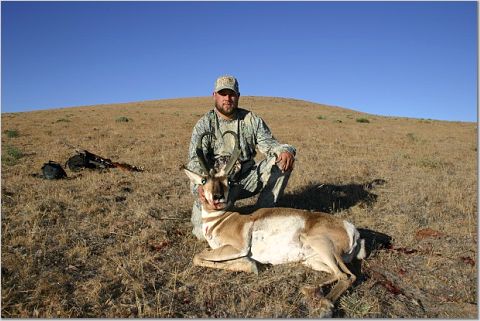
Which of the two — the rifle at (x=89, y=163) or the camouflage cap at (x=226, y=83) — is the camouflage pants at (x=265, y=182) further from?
the rifle at (x=89, y=163)

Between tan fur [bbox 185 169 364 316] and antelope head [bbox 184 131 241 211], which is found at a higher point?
antelope head [bbox 184 131 241 211]

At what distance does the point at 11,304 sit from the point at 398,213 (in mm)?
6474

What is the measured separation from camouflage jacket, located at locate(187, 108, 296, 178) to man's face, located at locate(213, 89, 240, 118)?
202 mm

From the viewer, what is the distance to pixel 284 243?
17.8ft

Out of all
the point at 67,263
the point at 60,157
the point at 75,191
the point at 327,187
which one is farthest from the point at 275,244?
the point at 60,157

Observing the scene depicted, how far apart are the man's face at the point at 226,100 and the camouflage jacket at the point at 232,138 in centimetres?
20

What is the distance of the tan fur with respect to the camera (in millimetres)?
5234

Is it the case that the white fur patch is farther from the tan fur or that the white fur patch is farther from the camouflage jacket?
the camouflage jacket

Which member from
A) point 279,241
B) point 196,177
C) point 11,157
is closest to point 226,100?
point 196,177

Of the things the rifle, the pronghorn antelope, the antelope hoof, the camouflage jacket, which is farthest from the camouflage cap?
the rifle

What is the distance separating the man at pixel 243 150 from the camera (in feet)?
22.9

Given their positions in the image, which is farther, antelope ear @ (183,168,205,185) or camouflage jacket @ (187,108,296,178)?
camouflage jacket @ (187,108,296,178)

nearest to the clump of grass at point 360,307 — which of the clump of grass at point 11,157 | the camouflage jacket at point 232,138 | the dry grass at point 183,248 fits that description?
the dry grass at point 183,248

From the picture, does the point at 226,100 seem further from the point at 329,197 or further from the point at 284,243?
the point at 329,197
